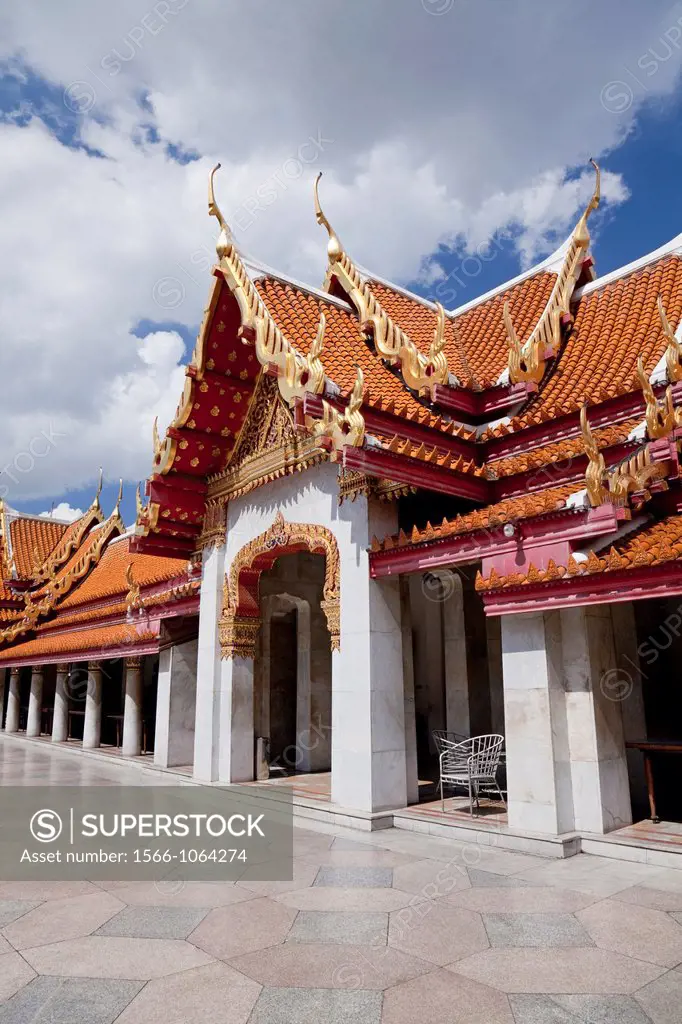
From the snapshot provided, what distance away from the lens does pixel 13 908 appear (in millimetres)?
4910

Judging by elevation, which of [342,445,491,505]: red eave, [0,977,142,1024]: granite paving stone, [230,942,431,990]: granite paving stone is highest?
[342,445,491,505]: red eave

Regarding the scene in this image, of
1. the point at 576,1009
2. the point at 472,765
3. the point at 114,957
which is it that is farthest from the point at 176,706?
the point at 576,1009

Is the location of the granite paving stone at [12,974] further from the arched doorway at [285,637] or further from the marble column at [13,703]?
the marble column at [13,703]

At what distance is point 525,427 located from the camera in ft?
26.3

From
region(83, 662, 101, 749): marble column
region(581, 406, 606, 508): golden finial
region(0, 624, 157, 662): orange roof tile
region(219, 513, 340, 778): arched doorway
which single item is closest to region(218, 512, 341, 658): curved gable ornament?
region(219, 513, 340, 778): arched doorway

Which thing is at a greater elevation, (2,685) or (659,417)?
(659,417)

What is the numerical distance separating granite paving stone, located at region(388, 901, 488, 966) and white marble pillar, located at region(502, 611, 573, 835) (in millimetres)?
1872

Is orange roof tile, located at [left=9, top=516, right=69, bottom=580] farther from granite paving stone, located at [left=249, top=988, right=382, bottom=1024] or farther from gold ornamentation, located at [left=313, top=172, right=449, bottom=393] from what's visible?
granite paving stone, located at [left=249, top=988, right=382, bottom=1024]

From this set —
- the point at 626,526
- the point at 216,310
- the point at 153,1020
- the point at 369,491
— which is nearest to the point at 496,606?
the point at 626,526

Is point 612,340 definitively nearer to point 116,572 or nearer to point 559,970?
point 559,970

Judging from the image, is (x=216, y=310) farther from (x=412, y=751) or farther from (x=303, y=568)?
(x=412, y=751)

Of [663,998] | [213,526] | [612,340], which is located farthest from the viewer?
[213,526]

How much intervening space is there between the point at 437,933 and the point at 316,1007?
1.22 meters

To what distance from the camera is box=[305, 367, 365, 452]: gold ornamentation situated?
22.4ft
